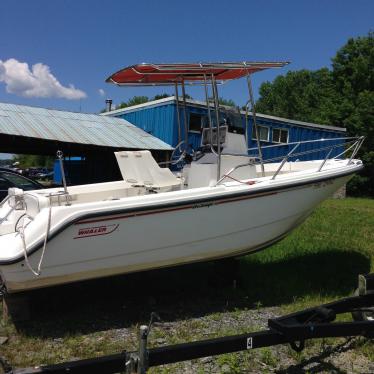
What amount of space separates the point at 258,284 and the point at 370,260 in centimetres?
213

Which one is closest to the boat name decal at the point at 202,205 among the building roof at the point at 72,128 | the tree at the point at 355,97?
the building roof at the point at 72,128

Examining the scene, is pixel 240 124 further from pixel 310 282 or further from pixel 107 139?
pixel 107 139

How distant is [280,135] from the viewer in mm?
19125

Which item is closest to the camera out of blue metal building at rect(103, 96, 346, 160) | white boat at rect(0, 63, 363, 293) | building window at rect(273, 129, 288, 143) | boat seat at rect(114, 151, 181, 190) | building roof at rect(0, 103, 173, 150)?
white boat at rect(0, 63, 363, 293)

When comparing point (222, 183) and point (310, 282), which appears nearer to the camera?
point (222, 183)

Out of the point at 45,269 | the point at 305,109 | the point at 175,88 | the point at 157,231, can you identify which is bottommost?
the point at 45,269

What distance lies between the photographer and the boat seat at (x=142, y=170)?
5.67 metres

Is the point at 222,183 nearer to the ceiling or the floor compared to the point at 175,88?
nearer to the floor

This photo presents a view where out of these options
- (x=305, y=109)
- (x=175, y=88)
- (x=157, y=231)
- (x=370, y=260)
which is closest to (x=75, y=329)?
(x=157, y=231)

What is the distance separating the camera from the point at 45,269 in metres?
4.16

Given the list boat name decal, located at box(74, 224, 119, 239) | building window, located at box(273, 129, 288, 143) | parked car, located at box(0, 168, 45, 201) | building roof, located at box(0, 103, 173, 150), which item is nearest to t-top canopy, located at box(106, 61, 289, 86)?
boat name decal, located at box(74, 224, 119, 239)

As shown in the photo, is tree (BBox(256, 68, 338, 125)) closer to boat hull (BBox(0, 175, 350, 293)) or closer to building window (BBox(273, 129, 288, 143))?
building window (BBox(273, 129, 288, 143))

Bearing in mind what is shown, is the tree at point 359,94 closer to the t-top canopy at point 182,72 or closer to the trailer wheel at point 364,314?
the t-top canopy at point 182,72

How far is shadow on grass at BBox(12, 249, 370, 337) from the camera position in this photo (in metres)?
4.65
